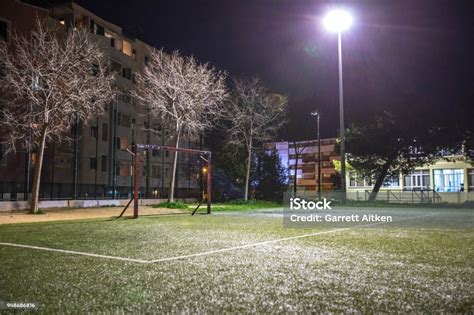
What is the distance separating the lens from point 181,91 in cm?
2309

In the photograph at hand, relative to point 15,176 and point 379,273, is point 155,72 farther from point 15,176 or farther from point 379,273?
point 379,273

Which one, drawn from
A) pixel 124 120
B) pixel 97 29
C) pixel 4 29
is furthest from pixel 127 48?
pixel 4 29

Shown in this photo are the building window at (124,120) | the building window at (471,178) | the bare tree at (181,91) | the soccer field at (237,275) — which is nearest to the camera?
the soccer field at (237,275)

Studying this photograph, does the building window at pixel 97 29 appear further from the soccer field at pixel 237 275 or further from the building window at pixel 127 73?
the soccer field at pixel 237 275

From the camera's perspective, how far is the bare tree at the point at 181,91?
23.0 meters

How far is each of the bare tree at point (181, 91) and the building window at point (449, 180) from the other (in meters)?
29.1

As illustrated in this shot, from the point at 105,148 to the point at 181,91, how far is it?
57.0ft

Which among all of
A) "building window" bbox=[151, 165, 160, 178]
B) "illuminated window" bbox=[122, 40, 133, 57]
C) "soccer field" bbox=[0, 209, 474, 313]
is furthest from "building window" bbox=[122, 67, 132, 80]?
"soccer field" bbox=[0, 209, 474, 313]

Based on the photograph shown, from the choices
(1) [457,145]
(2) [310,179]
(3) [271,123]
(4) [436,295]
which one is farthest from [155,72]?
(2) [310,179]

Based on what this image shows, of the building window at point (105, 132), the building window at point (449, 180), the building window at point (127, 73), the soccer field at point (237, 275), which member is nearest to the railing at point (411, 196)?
A: the building window at point (449, 180)

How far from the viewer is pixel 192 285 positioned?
14.7ft

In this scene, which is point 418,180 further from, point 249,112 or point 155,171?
point 155,171

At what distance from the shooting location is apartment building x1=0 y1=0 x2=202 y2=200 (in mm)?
29266

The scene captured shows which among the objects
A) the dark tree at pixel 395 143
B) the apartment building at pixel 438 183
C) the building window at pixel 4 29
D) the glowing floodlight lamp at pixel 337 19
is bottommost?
the apartment building at pixel 438 183
